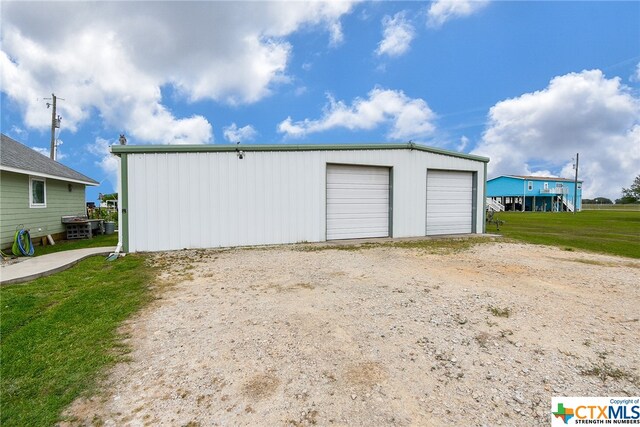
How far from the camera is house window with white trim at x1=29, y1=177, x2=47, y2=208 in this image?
10062 millimetres

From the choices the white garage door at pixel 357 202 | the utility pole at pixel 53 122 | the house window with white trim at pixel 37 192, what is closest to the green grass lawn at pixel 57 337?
the house window with white trim at pixel 37 192

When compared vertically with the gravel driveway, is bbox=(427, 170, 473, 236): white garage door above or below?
above

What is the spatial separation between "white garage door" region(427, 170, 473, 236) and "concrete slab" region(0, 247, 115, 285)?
10.9 m

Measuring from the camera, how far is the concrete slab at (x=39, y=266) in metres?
5.71

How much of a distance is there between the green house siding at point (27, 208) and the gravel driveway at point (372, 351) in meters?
7.07

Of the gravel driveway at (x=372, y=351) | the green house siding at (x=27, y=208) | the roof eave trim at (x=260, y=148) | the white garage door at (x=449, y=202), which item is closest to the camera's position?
the gravel driveway at (x=372, y=351)

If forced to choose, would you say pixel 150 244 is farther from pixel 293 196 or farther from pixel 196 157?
pixel 293 196

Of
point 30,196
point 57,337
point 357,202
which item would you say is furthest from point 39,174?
point 357,202

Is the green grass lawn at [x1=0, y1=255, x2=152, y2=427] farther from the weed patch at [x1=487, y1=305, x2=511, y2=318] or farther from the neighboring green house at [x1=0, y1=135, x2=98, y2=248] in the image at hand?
the neighboring green house at [x1=0, y1=135, x2=98, y2=248]

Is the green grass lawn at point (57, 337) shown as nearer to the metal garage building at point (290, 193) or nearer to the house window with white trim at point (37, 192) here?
the metal garage building at point (290, 193)

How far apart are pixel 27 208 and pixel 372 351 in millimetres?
11976

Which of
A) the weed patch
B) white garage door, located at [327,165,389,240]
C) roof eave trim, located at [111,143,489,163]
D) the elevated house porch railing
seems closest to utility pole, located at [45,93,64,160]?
roof eave trim, located at [111,143,489,163]

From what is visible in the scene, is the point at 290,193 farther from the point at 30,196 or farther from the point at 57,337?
the point at 30,196

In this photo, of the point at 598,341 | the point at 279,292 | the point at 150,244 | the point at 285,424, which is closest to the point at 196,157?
the point at 150,244
